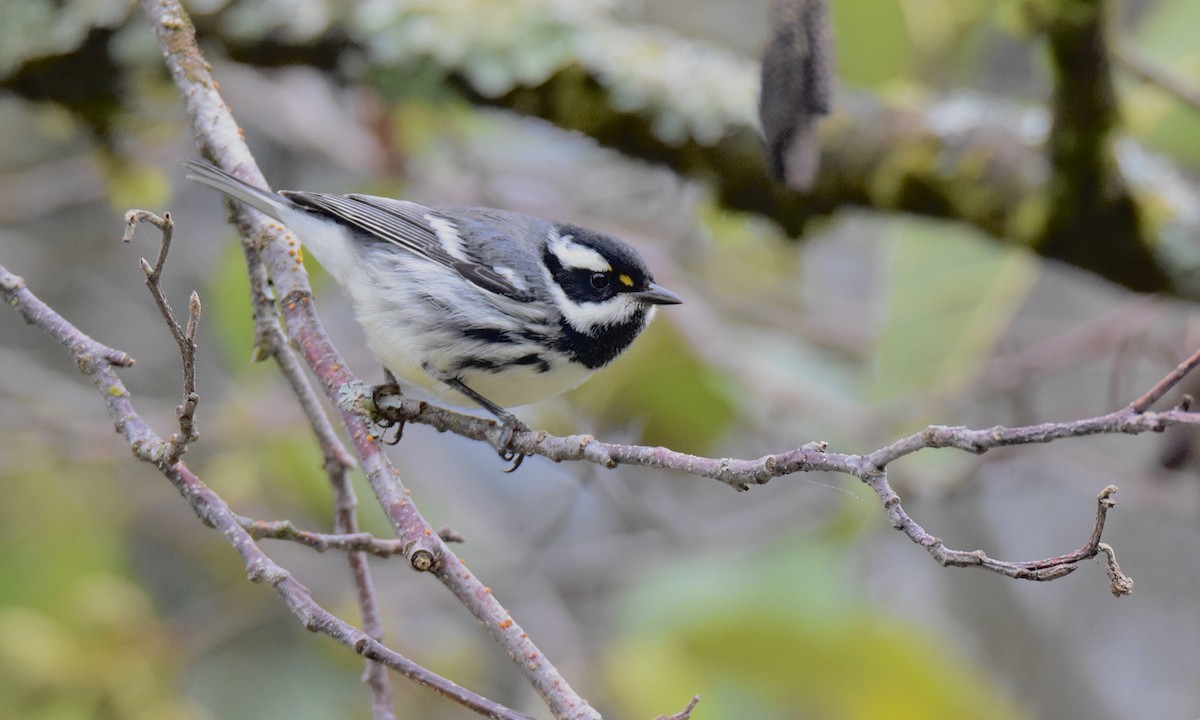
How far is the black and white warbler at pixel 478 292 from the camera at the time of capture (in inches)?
113

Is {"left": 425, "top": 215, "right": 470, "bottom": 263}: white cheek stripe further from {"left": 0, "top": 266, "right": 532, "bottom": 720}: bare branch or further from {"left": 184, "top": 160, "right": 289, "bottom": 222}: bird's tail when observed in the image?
{"left": 0, "top": 266, "right": 532, "bottom": 720}: bare branch

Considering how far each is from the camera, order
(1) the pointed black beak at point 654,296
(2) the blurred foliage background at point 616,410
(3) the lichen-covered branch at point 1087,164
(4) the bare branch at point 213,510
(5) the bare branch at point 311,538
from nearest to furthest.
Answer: (4) the bare branch at point 213,510 → (5) the bare branch at point 311,538 → (3) the lichen-covered branch at point 1087,164 → (1) the pointed black beak at point 654,296 → (2) the blurred foliage background at point 616,410

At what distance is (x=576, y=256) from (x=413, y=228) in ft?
1.60

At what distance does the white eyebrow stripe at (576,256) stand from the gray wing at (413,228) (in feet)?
0.57

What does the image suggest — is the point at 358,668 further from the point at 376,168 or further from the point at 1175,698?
the point at 1175,698

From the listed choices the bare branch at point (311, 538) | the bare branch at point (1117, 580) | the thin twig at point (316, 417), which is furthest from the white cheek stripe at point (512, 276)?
the bare branch at point (1117, 580)

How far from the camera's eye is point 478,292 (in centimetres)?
299

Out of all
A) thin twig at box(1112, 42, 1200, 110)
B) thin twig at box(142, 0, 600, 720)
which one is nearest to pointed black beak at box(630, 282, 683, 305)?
thin twig at box(142, 0, 600, 720)

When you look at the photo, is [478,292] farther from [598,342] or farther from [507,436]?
[507,436]

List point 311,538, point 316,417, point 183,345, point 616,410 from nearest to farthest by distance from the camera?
point 183,345, point 311,538, point 316,417, point 616,410

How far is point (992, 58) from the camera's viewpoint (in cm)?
686

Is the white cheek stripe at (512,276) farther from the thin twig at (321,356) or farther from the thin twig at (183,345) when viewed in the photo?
the thin twig at (183,345)

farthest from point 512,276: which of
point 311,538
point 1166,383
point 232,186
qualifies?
point 1166,383

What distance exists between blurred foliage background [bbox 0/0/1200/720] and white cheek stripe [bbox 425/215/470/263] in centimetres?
65
